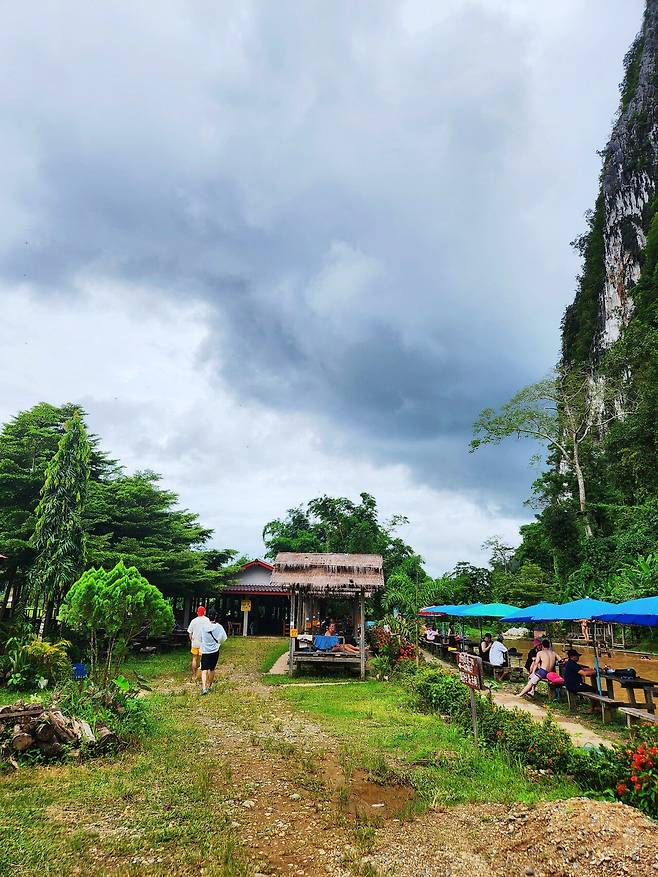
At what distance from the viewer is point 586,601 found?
427 inches

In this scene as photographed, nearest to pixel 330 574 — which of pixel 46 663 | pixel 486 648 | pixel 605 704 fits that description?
pixel 486 648

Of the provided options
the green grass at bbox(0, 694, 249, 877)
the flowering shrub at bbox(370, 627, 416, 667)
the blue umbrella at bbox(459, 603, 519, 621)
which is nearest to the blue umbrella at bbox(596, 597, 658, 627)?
the blue umbrella at bbox(459, 603, 519, 621)

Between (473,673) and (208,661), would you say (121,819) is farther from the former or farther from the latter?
(208,661)

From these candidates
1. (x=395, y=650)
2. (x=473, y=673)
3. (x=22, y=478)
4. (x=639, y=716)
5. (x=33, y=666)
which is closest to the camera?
(x=473, y=673)

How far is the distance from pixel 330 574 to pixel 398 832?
1020 centimetres

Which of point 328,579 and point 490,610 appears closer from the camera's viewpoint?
point 328,579

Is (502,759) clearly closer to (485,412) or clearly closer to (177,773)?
(177,773)

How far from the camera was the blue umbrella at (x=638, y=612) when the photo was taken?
8.33 meters

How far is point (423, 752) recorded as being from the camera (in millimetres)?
6793

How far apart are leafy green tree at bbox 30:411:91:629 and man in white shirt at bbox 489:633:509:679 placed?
11.7 meters

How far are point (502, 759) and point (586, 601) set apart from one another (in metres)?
5.56

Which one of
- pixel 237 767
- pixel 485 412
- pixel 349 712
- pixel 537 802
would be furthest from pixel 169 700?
pixel 485 412

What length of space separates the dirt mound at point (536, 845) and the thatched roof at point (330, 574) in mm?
9644

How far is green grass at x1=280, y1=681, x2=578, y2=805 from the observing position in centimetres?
535
